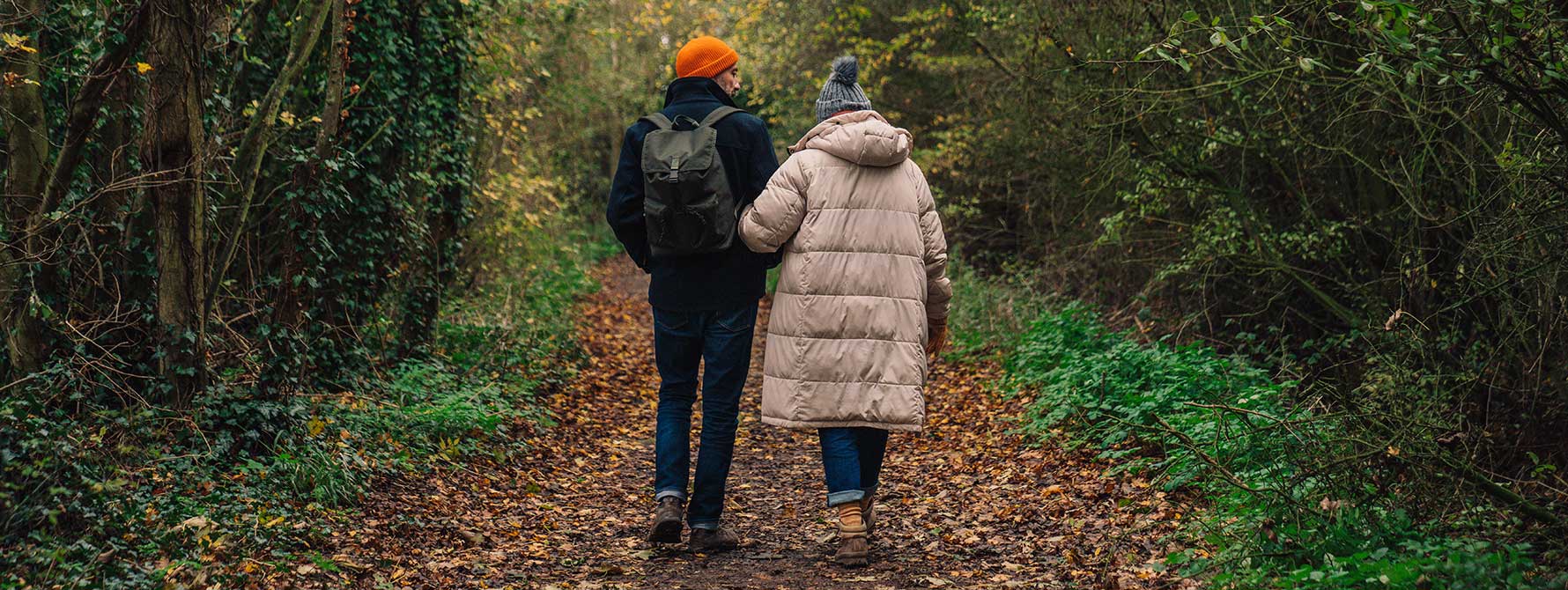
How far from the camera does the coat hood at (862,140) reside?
15.3 feet

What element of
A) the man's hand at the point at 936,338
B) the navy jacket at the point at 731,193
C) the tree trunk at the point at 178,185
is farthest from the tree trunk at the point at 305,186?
the man's hand at the point at 936,338


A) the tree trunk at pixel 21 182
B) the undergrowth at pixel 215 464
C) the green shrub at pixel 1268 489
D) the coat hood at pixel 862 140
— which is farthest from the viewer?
the tree trunk at pixel 21 182

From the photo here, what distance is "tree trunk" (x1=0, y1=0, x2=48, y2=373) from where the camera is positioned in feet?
16.6

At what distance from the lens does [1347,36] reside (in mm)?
7223

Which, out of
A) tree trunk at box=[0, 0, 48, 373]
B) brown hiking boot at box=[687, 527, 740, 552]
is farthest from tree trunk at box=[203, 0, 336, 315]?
brown hiking boot at box=[687, 527, 740, 552]

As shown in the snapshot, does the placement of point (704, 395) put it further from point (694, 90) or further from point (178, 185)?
point (178, 185)

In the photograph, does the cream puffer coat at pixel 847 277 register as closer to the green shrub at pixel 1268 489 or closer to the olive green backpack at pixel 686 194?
the olive green backpack at pixel 686 194

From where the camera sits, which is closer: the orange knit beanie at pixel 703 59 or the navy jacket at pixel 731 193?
the navy jacket at pixel 731 193

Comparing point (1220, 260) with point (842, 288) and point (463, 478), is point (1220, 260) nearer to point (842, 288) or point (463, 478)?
point (842, 288)

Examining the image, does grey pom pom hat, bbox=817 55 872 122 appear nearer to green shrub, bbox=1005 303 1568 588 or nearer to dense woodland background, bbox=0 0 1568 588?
dense woodland background, bbox=0 0 1568 588

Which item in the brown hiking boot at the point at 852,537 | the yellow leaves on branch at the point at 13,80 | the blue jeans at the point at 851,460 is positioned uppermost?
the yellow leaves on branch at the point at 13,80

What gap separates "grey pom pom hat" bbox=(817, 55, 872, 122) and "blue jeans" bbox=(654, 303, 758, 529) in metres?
0.94

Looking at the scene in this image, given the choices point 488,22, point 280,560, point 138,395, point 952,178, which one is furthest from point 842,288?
point 952,178

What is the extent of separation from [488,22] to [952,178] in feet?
21.4
